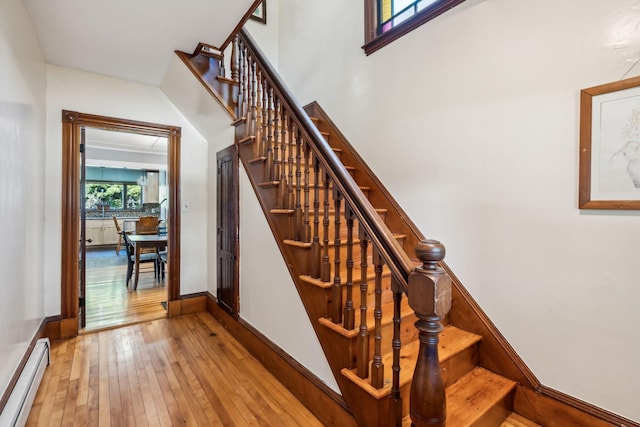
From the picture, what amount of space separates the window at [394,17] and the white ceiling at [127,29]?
1.13 metres

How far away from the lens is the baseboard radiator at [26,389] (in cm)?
146

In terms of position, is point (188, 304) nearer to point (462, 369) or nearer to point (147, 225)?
point (147, 225)

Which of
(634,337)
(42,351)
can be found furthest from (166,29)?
(634,337)

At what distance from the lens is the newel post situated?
103cm

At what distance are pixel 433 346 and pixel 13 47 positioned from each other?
2.65 m

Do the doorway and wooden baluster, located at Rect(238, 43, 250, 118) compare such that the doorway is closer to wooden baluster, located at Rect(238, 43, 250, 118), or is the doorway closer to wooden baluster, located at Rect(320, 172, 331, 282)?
wooden baluster, located at Rect(238, 43, 250, 118)

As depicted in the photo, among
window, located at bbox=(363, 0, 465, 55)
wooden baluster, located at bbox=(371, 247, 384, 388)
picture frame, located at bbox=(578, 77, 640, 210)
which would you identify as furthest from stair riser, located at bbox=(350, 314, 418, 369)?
window, located at bbox=(363, 0, 465, 55)

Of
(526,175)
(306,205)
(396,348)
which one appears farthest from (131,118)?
(526,175)

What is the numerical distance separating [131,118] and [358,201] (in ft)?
9.43

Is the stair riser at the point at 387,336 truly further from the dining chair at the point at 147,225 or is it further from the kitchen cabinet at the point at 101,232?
the kitchen cabinet at the point at 101,232

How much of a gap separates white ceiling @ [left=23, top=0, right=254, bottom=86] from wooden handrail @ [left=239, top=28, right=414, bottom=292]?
76 cm

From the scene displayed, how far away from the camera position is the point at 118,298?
3.92 m

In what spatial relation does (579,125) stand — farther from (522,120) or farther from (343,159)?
(343,159)

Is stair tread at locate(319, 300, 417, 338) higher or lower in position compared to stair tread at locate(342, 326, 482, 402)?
higher
